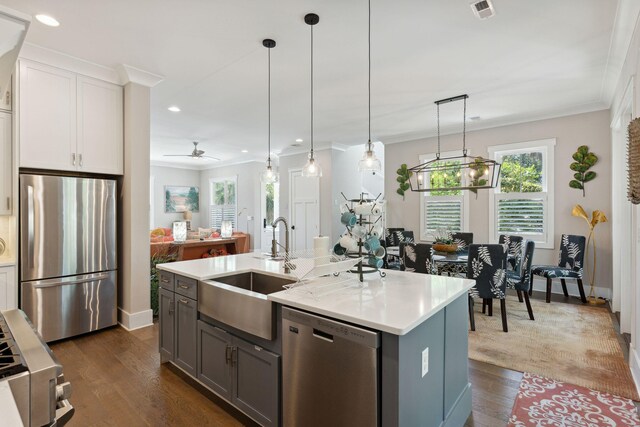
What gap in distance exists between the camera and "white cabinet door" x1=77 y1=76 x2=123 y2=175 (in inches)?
136

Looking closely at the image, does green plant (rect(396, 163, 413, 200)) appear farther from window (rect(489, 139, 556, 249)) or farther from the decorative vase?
the decorative vase

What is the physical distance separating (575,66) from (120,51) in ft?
15.4

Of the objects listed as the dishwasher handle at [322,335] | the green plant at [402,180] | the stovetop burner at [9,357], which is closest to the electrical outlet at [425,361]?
the dishwasher handle at [322,335]

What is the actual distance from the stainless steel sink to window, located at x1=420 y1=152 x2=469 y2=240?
4593 mm

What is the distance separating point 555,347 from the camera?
319 cm

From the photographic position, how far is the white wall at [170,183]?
→ 10062 mm

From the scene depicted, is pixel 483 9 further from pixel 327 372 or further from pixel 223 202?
pixel 223 202

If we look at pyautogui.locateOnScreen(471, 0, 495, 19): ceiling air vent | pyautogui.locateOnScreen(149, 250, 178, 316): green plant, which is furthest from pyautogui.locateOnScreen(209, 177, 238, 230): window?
pyautogui.locateOnScreen(471, 0, 495, 19): ceiling air vent

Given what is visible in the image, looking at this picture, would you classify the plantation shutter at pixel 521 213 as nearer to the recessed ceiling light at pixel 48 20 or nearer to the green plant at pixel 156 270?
the green plant at pixel 156 270

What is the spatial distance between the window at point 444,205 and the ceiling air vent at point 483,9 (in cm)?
359

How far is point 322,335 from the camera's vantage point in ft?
5.32

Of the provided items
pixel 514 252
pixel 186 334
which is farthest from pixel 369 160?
pixel 514 252

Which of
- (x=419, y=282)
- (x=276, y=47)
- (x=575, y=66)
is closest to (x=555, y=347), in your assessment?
(x=419, y=282)

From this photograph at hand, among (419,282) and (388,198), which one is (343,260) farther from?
(388,198)
